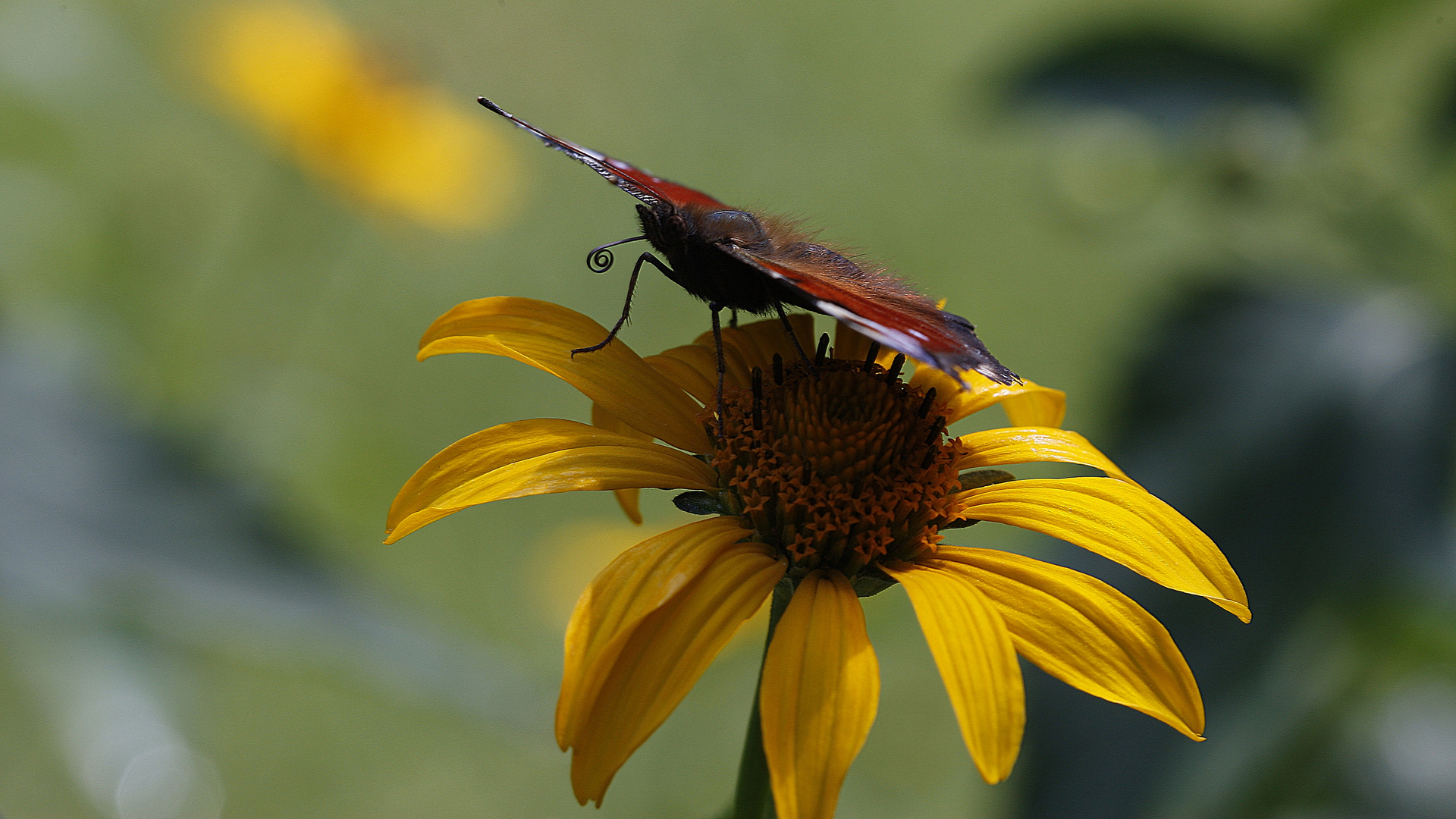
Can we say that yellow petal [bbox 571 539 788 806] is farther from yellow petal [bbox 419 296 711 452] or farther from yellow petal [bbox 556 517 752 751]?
yellow petal [bbox 419 296 711 452]

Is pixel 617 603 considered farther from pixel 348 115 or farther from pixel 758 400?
pixel 348 115

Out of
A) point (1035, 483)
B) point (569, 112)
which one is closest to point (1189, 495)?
point (1035, 483)

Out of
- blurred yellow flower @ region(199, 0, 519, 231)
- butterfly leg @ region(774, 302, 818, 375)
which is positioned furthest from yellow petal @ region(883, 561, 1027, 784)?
blurred yellow flower @ region(199, 0, 519, 231)

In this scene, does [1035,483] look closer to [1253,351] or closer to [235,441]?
[1253,351]

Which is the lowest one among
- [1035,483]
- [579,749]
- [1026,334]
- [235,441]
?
[235,441]

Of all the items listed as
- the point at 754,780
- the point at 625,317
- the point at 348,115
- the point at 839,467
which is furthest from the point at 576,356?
the point at 348,115

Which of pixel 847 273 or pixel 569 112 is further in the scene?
pixel 569 112
